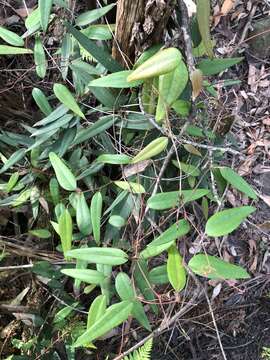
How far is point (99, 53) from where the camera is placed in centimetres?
96

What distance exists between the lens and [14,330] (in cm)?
131

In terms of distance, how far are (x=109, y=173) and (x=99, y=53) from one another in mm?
337

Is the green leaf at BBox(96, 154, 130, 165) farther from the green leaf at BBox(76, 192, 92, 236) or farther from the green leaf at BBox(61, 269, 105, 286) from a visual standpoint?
the green leaf at BBox(61, 269, 105, 286)

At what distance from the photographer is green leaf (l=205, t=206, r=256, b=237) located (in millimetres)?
833

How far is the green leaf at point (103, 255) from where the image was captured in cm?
88

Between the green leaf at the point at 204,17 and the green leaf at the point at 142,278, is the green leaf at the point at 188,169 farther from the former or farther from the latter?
the green leaf at the point at 204,17

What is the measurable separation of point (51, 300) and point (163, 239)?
1.92 ft

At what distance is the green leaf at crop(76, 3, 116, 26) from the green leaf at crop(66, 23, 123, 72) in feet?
0.28

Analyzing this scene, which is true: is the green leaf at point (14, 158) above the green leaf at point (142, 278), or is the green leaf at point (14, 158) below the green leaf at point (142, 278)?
above

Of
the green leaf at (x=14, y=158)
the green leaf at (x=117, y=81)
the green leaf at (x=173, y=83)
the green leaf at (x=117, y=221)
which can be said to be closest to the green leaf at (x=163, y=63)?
the green leaf at (x=173, y=83)

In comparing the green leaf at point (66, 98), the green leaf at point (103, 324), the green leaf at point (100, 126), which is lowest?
the green leaf at point (103, 324)

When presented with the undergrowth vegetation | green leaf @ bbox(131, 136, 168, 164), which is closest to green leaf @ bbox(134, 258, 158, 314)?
the undergrowth vegetation

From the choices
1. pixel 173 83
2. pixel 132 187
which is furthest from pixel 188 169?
pixel 173 83

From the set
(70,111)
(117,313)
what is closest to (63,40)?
(70,111)
